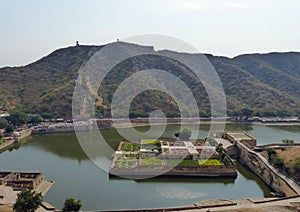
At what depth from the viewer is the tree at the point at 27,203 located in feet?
57.6

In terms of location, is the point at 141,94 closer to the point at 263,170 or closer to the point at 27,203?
the point at 263,170

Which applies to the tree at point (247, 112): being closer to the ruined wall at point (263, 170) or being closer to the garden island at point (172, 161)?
the ruined wall at point (263, 170)

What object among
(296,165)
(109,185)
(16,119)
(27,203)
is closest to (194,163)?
(109,185)

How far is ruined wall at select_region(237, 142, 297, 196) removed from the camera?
23000 millimetres

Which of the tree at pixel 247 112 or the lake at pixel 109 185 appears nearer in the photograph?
the lake at pixel 109 185

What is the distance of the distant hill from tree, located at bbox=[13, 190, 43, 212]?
33170mm

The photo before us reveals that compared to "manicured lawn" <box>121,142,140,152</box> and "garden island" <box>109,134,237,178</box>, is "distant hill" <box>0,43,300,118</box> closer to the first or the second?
"manicured lawn" <box>121,142,140,152</box>

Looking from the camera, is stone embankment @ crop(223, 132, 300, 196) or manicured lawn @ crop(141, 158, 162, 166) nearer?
stone embankment @ crop(223, 132, 300, 196)

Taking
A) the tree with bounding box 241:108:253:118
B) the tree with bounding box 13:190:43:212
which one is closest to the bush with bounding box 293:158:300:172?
the tree with bounding box 13:190:43:212

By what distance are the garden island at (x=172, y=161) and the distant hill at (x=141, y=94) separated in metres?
21.7

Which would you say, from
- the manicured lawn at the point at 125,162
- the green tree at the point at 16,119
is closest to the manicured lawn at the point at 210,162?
the manicured lawn at the point at 125,162

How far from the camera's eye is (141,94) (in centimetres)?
5788

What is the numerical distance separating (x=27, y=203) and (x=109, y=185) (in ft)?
23.3

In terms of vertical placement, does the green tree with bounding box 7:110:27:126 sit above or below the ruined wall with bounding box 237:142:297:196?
above
